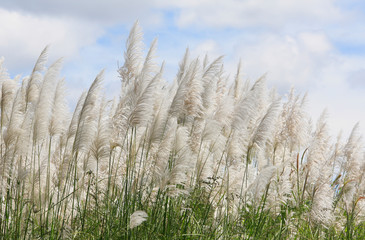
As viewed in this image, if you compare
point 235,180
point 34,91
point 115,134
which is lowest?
point 235,180

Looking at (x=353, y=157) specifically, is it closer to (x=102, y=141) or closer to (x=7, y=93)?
(x=102, y=141)

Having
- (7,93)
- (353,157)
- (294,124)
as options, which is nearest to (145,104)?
(7,93)

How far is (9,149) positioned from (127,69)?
142 centimetres

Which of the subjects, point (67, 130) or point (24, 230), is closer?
point (24, 230)

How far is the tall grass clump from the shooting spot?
13.5 ft

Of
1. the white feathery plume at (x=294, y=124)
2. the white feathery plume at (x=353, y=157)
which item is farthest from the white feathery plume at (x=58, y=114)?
the white feathery plume at (x=353, y=157)

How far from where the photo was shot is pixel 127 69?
4812mm

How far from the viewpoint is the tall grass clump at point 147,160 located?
4.11m

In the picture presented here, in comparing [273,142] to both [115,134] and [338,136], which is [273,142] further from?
[338,136]

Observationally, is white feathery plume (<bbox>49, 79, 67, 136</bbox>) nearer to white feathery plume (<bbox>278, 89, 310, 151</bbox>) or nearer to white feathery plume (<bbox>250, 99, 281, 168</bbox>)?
white feathery plume (<bbox>250, 99, 281, 168</bbox>)

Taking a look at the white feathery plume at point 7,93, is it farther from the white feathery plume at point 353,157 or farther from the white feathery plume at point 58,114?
the white feathery plume at point 353,157

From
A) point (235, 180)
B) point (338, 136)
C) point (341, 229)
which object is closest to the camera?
point (235, 180)

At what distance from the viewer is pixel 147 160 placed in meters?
4.52

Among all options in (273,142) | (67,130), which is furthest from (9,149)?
(273,142)
